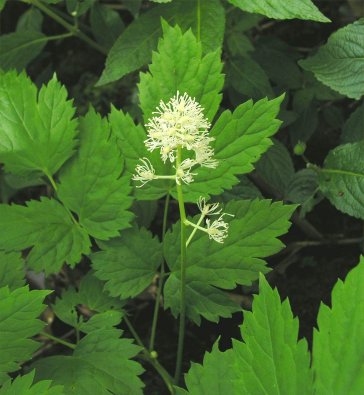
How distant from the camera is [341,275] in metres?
1.67

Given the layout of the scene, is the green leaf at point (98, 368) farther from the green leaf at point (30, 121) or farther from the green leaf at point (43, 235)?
the green leaf at point (30, 121)

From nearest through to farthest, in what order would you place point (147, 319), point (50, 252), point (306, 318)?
point (50, 252)
point (306, 318)
point (147, 319)

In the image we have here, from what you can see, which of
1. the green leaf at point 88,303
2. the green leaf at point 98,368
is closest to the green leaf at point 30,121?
the green leaf at point 88,303

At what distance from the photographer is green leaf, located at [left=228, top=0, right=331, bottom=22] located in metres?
1.19

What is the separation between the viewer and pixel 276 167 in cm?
163

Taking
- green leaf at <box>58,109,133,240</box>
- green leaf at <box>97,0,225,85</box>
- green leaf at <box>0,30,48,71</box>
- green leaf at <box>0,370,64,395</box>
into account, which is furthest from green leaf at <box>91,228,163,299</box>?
green leaf at <box>0,30,48,71</box>

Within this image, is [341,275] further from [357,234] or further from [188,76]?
[188,76]

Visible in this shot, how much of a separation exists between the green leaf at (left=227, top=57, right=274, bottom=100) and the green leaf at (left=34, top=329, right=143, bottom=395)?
31.1 inches

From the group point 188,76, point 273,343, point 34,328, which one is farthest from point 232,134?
point 34,328

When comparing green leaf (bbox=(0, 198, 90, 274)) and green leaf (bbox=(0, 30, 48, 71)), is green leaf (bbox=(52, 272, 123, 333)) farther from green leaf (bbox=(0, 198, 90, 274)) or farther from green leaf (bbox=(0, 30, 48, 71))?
green leaf (bbox=(0, 30, 48, 71))

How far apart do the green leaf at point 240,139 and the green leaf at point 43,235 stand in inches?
12.3

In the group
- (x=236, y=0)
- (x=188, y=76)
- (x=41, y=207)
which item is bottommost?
(x=41, y=207)

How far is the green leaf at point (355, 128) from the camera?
1552 mm

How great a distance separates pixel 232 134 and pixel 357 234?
740mm
